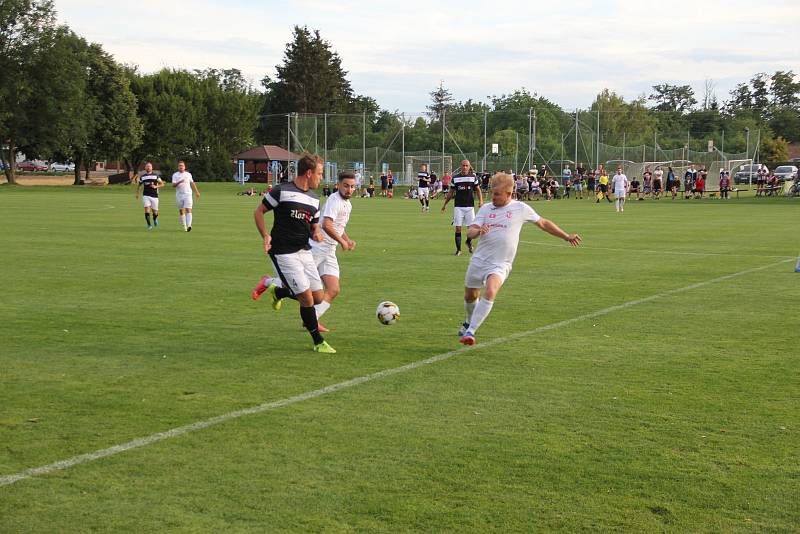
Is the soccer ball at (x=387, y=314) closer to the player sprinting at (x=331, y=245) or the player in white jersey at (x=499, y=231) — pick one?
the player sprinting at (x=331, y=245)

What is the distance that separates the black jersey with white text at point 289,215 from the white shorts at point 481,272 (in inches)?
76.1

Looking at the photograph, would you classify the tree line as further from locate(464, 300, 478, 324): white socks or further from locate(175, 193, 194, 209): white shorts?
locate(464, 300, 478, 324): white socks

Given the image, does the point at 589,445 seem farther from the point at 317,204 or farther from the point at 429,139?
the point at 429,139

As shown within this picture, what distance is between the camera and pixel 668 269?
17531 millimetres

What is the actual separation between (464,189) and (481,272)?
11749mm

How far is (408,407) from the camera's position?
7.18 meters

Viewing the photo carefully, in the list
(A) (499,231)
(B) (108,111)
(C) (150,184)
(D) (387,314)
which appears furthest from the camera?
(B) (108,111)

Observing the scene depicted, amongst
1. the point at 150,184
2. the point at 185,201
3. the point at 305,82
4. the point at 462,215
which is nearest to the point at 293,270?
the point at 462,215

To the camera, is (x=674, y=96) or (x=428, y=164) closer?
(x=428, y=164)

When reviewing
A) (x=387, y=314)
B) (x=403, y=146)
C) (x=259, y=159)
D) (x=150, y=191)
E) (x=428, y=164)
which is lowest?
(x=387, y=314)

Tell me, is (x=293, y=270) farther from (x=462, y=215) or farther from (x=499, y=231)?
(x=462, y=215)

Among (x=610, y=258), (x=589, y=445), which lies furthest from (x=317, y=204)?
(x=610, y=258)

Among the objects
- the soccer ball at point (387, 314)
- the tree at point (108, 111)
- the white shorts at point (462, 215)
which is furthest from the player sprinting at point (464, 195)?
the tree at point (108, 111)

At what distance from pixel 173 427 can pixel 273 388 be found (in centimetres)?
137
